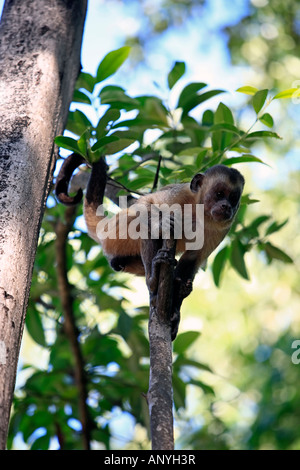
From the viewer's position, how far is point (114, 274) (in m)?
5.44

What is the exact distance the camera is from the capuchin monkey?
4.20 meters

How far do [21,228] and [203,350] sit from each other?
34.7ft

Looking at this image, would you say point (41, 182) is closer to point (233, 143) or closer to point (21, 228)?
point (21, 228)

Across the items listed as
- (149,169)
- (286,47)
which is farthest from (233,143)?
(286,47)

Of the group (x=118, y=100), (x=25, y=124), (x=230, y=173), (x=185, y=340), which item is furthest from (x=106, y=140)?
(x=185, y=340)

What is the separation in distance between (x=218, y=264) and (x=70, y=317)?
1.48 meters

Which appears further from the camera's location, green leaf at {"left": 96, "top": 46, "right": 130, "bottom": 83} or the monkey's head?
the monkey's head

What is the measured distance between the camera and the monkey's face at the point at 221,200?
15.0 ft

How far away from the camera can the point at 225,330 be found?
12164mm

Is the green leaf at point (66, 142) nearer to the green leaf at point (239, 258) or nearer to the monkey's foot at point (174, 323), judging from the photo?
the monkey's foot at point (174, 323)

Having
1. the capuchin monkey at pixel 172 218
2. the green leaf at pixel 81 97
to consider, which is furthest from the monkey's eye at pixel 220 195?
the green leaf at pixel 81 97

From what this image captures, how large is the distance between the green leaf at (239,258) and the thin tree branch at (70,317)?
143 cm

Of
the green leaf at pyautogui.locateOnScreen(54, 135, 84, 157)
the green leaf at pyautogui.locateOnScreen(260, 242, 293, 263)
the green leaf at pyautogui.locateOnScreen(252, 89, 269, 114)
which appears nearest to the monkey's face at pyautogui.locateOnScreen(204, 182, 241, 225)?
the green leaf at pyautogui.locateOnScreen(260, 242, 293, 263)

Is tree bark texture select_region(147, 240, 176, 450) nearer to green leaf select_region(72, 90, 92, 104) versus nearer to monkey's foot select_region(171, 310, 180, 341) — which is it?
monkey's foot select_region(171, 310, 180, 341)
